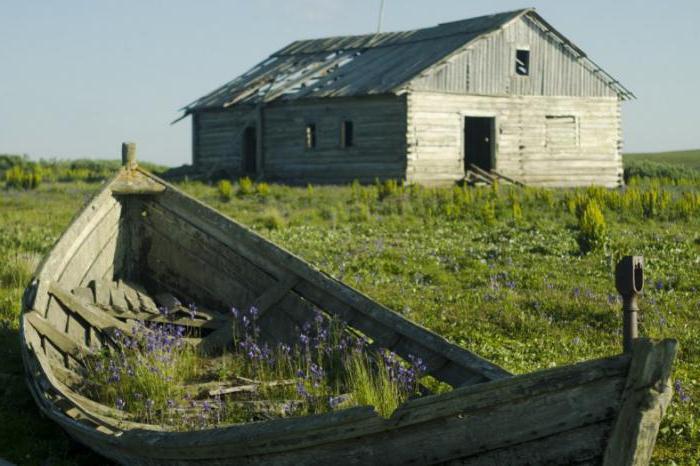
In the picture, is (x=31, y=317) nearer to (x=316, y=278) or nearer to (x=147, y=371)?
(x=147, y=371)

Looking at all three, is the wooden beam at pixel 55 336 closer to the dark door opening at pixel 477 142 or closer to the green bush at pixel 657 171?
the dark door opening at pixel 477 142

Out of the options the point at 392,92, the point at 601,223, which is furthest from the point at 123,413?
the point at 392,92

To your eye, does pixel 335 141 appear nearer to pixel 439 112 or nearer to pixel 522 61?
pixel 439 112

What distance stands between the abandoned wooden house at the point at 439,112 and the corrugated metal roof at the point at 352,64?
0.07 m

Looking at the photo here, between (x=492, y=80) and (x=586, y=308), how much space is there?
1953 cm

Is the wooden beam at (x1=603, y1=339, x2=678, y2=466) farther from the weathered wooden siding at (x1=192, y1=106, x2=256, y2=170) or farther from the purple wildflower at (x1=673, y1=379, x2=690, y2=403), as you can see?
the weathered wooden siding at (x1=192, y1=106, x2=256, y2=170)

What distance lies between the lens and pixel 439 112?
1071 inches

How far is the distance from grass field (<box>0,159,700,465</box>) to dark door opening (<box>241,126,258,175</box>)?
8746 mm

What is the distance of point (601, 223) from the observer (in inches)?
549

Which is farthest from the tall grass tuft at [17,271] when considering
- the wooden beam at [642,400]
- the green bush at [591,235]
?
the wooden beam at [642,400]

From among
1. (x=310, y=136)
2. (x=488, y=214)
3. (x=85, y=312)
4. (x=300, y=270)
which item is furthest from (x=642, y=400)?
(x=310, y=136)

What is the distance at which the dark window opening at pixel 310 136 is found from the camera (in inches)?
1158

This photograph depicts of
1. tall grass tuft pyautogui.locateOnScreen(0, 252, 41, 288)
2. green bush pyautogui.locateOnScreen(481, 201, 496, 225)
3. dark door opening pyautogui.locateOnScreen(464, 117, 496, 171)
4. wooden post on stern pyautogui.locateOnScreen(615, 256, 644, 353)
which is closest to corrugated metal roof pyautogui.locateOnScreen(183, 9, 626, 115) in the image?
dark door opening pyautogui.locateOnScreen(464, 117, 496, 171)

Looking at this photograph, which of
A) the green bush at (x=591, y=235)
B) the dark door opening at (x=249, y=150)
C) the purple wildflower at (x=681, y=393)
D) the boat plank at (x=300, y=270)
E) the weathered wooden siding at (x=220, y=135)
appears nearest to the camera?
the boat plank at (x=300, y=270)
